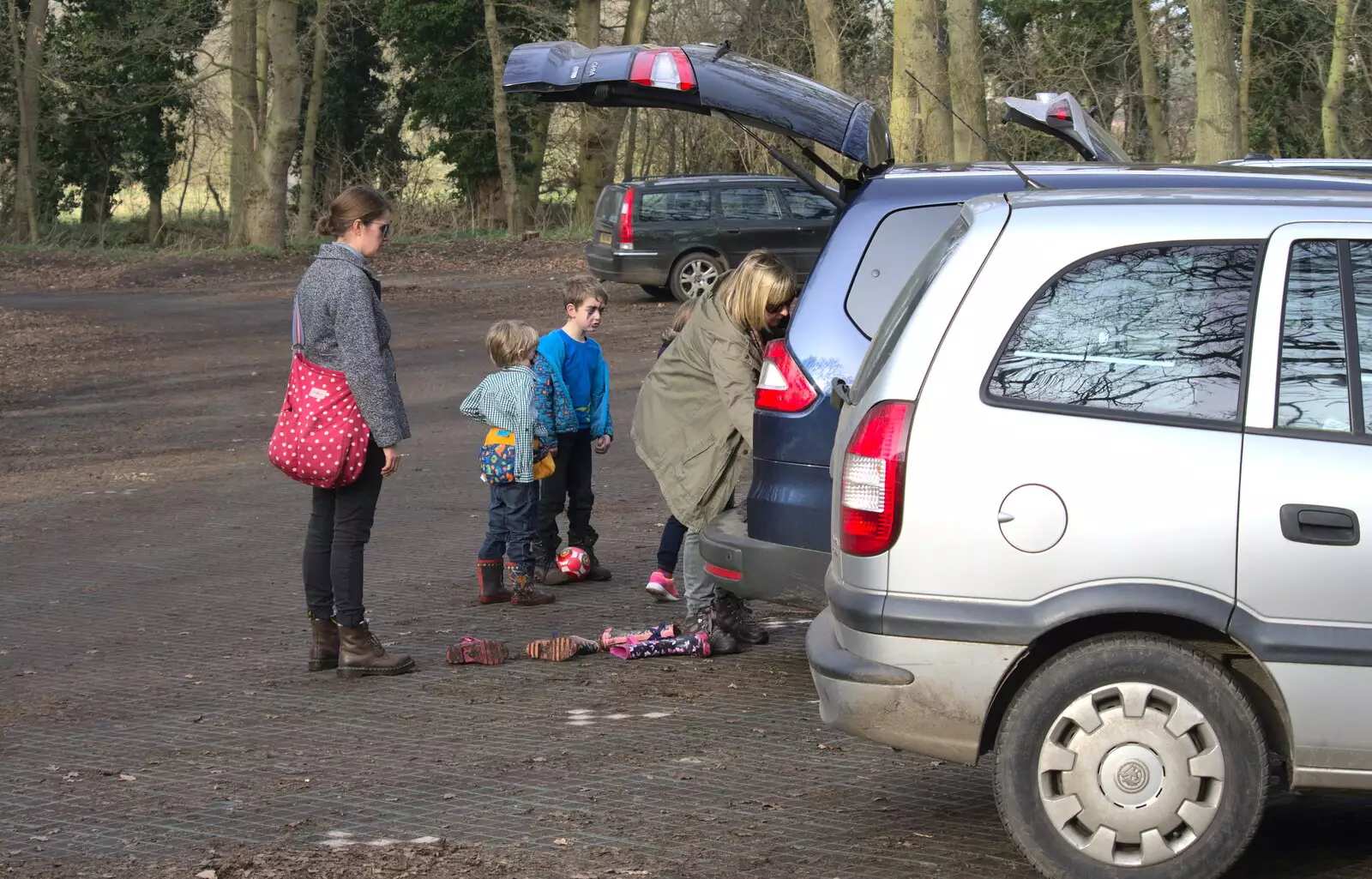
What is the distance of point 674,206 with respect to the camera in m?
23.5

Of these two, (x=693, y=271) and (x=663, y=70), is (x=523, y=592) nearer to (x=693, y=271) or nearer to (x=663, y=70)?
(x=663, y=70)

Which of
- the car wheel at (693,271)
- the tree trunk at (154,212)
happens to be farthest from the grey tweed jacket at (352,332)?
the tree trunk at (154,212)

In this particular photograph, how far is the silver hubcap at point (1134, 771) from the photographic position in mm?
3975

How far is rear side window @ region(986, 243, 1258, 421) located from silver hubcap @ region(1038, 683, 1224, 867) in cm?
74

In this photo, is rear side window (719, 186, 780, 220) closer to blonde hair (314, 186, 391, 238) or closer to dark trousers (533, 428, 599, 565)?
dark trousers (533, 428, 599, 565)

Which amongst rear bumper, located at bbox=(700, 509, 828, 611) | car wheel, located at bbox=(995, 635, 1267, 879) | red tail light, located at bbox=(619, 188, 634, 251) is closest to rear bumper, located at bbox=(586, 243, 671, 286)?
red tail light, located at bbox=(619, 188, 634, 251)

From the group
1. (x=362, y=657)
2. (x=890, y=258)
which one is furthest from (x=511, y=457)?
(x=890, y=258)

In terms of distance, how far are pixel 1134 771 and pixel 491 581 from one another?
4.36m

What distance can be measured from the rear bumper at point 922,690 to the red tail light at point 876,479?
259 millimetres

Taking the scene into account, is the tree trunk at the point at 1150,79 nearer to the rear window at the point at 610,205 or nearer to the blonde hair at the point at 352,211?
the rear window at the point at 610,205

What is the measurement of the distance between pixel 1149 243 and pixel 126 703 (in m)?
4.21

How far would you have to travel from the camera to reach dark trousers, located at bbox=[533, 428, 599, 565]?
8.28 m

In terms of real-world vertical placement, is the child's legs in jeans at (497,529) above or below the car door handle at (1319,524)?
below

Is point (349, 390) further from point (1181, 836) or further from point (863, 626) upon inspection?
point (1181, 836)
